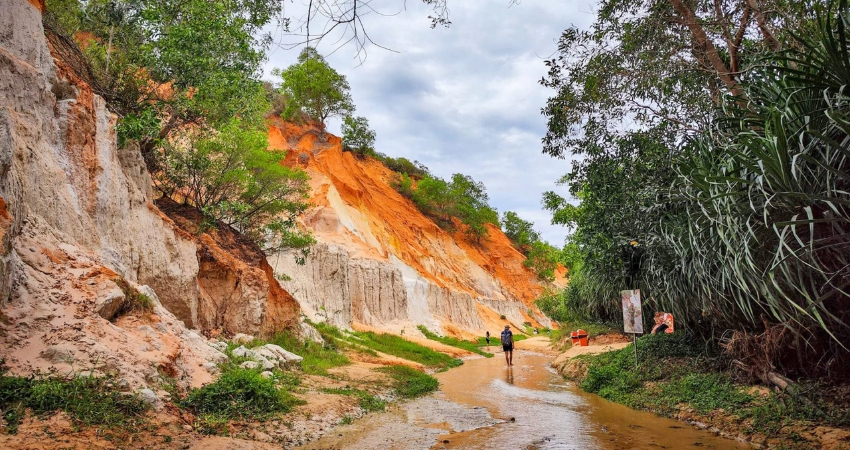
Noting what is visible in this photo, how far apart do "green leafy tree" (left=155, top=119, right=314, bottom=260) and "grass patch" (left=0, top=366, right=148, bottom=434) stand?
383 inches

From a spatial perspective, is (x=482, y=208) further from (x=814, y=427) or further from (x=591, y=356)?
(x=814, y=427)

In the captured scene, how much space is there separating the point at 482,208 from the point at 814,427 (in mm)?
57141

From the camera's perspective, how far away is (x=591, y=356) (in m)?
16.5

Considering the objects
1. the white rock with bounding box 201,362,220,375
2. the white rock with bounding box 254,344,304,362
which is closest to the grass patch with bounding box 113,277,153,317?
the white rock with bounding box 201,362,220,375

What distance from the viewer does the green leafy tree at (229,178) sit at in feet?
51.6

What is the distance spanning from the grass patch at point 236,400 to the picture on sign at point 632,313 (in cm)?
840

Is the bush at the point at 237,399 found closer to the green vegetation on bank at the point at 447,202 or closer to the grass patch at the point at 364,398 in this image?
the grass patch at the point at 364,398

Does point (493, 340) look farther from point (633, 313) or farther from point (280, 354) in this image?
point (280, 354)

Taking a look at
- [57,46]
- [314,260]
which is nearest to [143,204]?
[57,46]

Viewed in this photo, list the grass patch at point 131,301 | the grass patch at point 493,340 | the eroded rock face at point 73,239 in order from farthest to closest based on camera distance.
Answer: the grass patch at point 493,340, the grass patch at point 131,301, the eroded rock face at point 73,239

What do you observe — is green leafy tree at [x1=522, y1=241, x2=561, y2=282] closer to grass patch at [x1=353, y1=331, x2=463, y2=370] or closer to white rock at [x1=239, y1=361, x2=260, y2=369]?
grass patch at [x1=353, y1=331, x2=463, y2=370]

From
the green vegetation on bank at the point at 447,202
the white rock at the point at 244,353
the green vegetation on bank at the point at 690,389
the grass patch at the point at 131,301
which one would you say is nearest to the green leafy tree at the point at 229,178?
the white rock at the point at 244,353

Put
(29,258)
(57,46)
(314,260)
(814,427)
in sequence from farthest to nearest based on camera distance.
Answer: (314,260), (57,46), (29,258), (814,427)

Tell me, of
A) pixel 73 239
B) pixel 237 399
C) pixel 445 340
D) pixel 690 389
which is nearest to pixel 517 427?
pixel 690 389
